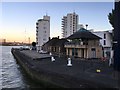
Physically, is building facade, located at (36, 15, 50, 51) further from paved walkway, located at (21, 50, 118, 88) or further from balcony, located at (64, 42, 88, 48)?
paved walkway, located at (21, 50, 118, 88)

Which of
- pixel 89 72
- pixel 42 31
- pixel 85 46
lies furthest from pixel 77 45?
pixel 42 31

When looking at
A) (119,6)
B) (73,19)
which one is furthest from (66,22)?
(119,6)

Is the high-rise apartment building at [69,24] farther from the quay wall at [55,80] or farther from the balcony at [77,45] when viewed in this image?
the quay wall at [55,80]

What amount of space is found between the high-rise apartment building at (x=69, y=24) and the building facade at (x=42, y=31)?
115ft

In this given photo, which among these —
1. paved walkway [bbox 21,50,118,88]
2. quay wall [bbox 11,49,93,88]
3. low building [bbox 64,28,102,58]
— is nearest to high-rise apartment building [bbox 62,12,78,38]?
low building [bbox 64,28,102,58]

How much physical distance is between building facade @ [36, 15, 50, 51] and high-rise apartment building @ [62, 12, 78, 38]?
1381 inches

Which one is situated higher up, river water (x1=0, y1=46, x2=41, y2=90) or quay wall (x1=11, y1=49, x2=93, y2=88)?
quay wall (x1=11, y1=49, x2=93, y2=88)

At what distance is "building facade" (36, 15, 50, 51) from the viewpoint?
8191 centimetres

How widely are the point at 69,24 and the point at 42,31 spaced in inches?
1794

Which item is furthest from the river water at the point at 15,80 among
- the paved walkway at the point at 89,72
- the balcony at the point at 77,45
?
the balcony at the point at 77,45

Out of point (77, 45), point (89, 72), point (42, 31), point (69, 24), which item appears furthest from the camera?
point (69, 24)

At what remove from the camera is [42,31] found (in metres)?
83.4

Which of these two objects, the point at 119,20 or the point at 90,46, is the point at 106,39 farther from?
the point at 119,20

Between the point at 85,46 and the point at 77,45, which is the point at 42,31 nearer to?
the point at 77,45
